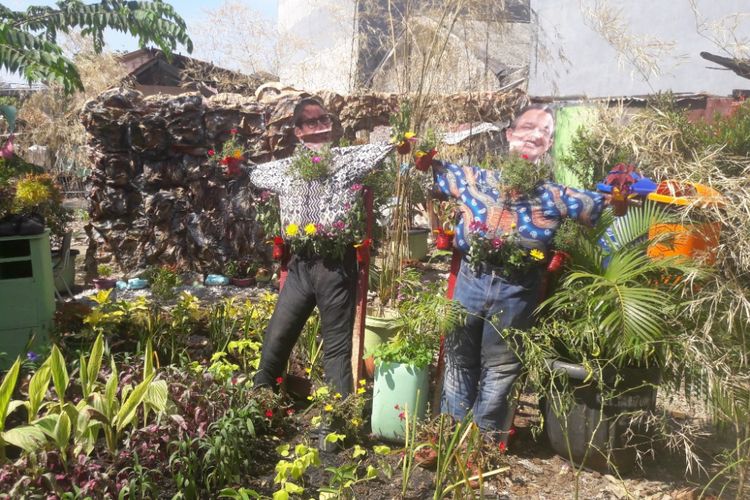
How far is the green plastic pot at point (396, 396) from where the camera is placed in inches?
149

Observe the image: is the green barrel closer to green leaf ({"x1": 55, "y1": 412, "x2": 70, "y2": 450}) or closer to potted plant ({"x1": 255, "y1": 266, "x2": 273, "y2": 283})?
green leaf ({"x1": 55, "y1": 412, "x2": 70, "y2": 450})

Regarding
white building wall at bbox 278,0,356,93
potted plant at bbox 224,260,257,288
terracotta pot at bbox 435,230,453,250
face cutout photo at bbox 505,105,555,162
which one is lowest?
potted plant at bbox 224,260,257,288

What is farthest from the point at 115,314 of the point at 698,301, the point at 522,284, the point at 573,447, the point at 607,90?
the point at 607,90

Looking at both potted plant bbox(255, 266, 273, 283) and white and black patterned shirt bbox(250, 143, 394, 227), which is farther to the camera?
potted plant bbox(255, 266, 273, 283)

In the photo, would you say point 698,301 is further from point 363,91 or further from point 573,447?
point 363,91

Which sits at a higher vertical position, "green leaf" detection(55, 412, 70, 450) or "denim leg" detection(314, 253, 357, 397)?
"denim leg" detection(314, 253, 357, 397)

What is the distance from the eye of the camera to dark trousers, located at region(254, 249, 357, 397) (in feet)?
12.6

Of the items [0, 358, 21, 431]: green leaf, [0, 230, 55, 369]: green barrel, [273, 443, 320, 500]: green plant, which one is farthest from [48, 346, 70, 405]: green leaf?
[0, 230, 55, 369]: green barrel

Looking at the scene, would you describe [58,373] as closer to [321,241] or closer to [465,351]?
[321,241]

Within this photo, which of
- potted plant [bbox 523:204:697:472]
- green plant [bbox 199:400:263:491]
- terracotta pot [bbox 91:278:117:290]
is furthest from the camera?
terracotta pot [bbox 91:278:117:290]

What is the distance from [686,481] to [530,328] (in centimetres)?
121

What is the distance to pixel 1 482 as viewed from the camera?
8.95 ft

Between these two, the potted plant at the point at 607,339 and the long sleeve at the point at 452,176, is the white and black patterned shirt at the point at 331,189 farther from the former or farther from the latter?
the potted plant at the point at 607,339

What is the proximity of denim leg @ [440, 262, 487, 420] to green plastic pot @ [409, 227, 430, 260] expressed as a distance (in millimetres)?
5209
